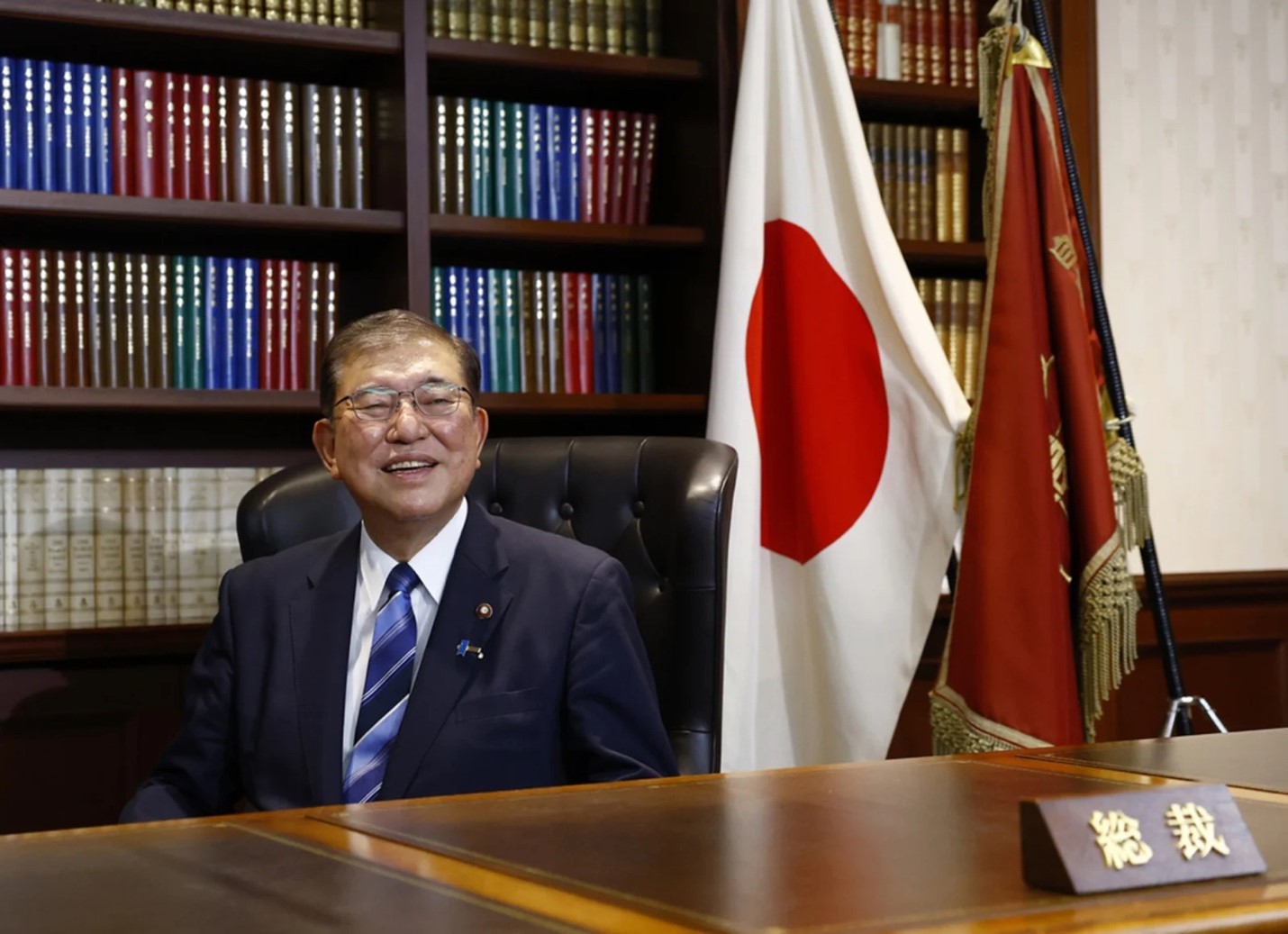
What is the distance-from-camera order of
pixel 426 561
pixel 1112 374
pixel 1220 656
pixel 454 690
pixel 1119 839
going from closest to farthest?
1. pixel 1119 839
2. pixel 454 690
3. pixel 426 561
4. pixel 1112 374
5. pixel 1220 656

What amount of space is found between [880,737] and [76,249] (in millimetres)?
1817

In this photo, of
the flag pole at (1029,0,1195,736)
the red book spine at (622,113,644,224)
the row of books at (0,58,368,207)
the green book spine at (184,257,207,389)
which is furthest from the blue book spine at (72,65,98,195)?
the flag pole at (1029,0,1195,736)

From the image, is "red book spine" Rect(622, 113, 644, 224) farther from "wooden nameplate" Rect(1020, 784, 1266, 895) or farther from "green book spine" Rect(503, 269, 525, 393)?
"wooden nameplate" Rect(1020, 784, 1266, 895)

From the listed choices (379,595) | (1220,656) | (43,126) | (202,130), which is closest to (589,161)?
(202,130)

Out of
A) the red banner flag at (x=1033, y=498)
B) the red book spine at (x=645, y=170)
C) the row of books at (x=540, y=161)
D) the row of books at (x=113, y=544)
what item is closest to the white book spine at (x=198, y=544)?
the row of books at (x=113, y=544)

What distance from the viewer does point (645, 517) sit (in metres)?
2.29

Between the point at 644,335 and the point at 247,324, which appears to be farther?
the point at 644,335

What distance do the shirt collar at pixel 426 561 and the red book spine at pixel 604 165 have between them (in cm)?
132

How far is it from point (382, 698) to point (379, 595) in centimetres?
17

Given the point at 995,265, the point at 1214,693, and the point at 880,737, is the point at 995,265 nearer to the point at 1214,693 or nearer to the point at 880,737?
the point at 880,737

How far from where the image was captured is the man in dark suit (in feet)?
6.25

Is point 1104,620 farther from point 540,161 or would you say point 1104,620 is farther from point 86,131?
point 86,131

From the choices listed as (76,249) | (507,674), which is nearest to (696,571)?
(507,674)

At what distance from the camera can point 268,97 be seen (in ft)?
9.86
